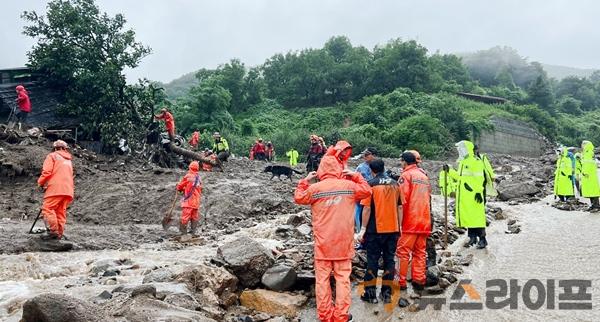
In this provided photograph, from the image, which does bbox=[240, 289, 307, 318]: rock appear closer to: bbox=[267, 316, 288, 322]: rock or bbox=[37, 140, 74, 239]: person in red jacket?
bbox=[267, 316, 288, 322]: rock

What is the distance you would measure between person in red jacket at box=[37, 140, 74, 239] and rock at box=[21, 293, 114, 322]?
4571mm

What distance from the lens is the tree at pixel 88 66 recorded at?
59.6ft

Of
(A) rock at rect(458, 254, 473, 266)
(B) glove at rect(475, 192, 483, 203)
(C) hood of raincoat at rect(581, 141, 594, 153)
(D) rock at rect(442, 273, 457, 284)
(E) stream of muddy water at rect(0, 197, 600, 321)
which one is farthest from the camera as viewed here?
(C) hood of raincoat at rect(581, 141, 594, 153)

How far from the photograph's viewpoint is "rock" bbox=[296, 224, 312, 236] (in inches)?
361

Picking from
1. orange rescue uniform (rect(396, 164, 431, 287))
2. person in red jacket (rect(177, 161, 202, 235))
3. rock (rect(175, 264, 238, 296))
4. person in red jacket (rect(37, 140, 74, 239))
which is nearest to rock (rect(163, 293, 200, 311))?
rock (rect(175, 264, 238, 296))

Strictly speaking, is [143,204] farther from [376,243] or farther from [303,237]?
[376,243]

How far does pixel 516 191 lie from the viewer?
14039 mm

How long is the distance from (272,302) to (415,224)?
194 centimetres

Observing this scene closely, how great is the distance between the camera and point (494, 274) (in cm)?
634

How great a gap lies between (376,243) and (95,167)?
1276 cm

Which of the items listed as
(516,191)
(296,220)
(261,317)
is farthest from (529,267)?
(516,191)

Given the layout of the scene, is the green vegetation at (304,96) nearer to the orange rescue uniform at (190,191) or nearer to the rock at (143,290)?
the orange rescue uniform at (190,191)

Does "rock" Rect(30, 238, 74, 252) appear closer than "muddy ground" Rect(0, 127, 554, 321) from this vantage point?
Yes

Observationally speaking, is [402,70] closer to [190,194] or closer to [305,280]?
[190,194]
